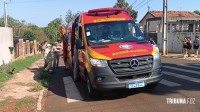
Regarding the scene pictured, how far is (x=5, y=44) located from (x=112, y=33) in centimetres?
1251

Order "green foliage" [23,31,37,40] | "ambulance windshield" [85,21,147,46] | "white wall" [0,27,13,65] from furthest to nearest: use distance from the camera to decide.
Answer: "green foliage" [23,31,37,40] → "white wall" [0,27,13,65] → "ambulance windshield" [85,21,147,46]

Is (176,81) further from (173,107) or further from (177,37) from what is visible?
(177,37)

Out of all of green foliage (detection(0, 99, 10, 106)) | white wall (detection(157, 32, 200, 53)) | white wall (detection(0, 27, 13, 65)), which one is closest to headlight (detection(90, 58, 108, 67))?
green foliage (detection(0, 99, 10, 106))

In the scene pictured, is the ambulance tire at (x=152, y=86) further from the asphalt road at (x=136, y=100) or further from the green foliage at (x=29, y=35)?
the green foliage at (x=29, y=35)

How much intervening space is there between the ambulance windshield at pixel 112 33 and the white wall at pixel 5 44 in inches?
399

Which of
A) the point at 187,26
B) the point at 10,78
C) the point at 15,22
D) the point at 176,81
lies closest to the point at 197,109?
the point at 176,81

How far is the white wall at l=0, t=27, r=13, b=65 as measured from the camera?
61.6 ft

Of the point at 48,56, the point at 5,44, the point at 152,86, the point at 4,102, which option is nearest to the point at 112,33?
the point at 152,86

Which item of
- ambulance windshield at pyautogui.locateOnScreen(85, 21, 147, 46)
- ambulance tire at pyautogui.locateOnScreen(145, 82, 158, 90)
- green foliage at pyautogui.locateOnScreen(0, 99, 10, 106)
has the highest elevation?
ambulance windshield at pyautogui.locateOnScreen(85, 21, 147, 46)

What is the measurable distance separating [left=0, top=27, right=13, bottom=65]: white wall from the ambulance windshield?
10.1m

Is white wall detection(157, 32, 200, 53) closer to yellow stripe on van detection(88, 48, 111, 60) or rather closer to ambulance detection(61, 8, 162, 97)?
ambulance detection(61, 8, 162, 97)

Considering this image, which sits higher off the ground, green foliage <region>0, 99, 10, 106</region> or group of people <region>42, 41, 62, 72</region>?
group of people <region>42, 41, 62, 72</region>

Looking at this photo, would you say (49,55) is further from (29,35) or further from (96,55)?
(29,35)

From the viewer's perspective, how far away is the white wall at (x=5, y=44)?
1878cm
